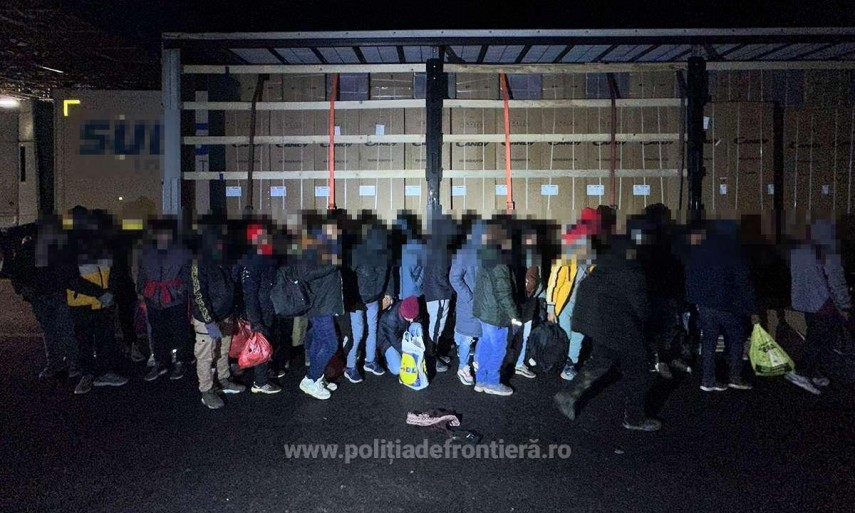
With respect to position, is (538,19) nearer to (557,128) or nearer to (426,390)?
(557,128)

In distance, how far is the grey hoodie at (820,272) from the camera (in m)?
6.18

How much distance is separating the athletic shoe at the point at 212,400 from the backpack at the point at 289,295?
1.12 metres

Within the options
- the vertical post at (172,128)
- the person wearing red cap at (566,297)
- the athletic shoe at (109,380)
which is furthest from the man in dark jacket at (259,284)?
the person wearing red cap at (566,297)

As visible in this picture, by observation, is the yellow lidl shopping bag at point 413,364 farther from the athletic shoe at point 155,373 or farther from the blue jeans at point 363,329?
the athletic shoe at point 155,373

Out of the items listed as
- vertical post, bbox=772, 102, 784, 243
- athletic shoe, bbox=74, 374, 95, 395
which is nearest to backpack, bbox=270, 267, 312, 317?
athletic shoe, bbox=74, 374, 95, 395

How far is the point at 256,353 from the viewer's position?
6.22 meters

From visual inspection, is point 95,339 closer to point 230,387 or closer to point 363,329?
point 230,387

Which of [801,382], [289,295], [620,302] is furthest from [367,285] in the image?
[801,382]

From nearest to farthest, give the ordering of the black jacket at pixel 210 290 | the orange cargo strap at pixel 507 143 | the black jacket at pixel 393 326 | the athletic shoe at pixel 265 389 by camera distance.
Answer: the black jacket at pixel 210 290, the athletic shoe at pixel 265 389, the black jacket at pixel 393 326, the orange cargo strap at pixel 507 143

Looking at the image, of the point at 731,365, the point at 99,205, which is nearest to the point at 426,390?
the point at 731,365

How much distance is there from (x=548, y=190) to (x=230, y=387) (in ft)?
15.8

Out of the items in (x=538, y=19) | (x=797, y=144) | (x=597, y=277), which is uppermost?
(x=538, y=19)

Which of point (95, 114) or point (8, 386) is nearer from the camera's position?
point (8, 386)

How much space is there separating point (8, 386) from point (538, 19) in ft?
28.7
